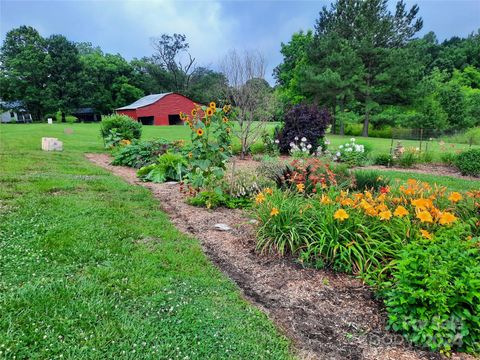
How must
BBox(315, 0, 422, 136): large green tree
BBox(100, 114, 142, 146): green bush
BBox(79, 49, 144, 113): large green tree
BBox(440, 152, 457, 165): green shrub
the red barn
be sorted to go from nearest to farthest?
1. BBox(440, 152, 457, 165): green shrub
2. BBox(100, 114, 142, 146): green bush
3. BBox(315, 0, 422, 136): large green tree
4. the red barn
5. BBox(79, 49, 144, 113): large green tree

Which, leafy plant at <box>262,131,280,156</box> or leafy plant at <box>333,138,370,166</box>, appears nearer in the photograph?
leafy plant at <box>333,138,370,166</box>

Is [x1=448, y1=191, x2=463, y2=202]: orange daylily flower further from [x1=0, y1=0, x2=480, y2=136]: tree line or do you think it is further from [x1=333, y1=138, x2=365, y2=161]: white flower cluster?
[x1=0, y1=0, x2=480, y2=136]: tree line

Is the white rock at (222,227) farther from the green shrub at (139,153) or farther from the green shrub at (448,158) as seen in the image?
the green shrub at (448,158)

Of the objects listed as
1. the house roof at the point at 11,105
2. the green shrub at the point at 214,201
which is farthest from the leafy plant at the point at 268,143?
the house roof at the point at 11,105

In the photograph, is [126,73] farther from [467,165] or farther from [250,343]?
[250,343]

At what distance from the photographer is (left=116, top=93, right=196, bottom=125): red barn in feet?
104

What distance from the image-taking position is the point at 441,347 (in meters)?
1.79

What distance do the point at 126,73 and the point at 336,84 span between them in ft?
103

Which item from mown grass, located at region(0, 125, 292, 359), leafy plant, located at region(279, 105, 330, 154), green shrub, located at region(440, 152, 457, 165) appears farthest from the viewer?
leafy plant, located at region(279, 105, 330, 154)

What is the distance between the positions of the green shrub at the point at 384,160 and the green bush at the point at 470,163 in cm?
172

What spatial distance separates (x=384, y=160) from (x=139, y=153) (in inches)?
291

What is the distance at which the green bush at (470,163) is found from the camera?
775 cm

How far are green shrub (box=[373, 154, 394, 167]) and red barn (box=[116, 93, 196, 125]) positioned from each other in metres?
26.8

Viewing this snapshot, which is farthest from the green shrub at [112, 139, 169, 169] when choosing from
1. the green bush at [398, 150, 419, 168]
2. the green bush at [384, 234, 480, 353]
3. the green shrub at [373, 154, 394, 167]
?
the green bush at [398, 150, 419, 168]
